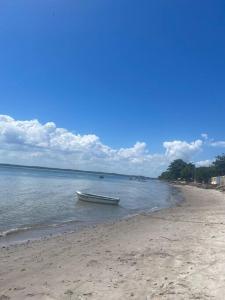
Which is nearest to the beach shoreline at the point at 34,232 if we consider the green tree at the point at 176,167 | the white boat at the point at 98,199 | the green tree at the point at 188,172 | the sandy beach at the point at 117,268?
the sandy beach at the point at 117,268

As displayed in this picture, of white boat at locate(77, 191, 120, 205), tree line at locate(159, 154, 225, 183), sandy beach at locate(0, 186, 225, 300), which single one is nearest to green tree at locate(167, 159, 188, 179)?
tree line at locate(159, 154, 225, 183)

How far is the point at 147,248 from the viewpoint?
12.8 metres

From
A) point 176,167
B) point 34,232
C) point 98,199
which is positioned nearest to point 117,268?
point 34,232

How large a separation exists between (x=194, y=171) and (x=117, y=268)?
150023mm

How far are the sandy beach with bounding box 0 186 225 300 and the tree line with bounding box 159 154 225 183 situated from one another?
128 meters

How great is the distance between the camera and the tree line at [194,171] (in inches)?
5423

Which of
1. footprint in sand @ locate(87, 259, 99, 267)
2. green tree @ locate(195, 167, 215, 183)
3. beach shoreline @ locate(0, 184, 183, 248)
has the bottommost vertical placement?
beach shoreline @ locate(0, 184, 183, 248)

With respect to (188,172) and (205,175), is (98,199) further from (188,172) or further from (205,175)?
(188,172)

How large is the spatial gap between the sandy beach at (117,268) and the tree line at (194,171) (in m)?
128

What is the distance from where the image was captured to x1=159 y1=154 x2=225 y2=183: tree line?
13775cm

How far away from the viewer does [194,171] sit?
155 meters

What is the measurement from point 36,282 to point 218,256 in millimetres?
5485

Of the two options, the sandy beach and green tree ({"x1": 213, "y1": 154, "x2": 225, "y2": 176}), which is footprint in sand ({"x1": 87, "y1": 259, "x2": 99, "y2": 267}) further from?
green tree ({"x1": 213, "y1": 154, "x2": 225, "y2": 176})

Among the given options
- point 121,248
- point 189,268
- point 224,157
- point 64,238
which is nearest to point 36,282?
point 189,268
